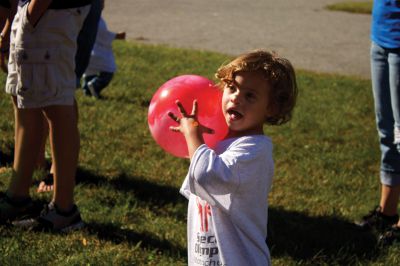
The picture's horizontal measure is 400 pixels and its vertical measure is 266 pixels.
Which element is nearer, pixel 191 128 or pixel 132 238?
pixel 191 128

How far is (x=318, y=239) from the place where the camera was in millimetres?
3812

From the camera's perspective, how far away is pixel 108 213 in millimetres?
3840

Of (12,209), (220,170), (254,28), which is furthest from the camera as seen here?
(254,28)

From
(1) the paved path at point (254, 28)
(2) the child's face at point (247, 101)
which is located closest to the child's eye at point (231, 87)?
(2) the child's face at point (247, 101)

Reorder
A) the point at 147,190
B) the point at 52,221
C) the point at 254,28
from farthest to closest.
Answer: the point at 254,28, the point at 147,190, the point at 52,221

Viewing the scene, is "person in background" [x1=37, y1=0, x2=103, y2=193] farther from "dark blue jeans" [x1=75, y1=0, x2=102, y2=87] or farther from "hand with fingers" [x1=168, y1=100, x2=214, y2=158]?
"hand with fingers" [x1=168, y1=100, x2=214, y2=158]

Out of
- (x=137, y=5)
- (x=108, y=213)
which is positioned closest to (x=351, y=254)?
(x=108, y=213)

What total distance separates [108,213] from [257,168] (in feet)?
5.77

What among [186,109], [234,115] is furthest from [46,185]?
[234,115]

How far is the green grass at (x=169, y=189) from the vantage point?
11.2 feet

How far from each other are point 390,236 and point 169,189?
4.67ft

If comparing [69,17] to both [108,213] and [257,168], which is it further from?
[257,168]

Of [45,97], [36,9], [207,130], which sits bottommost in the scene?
[45,97]

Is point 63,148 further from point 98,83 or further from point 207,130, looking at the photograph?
point 98,83
